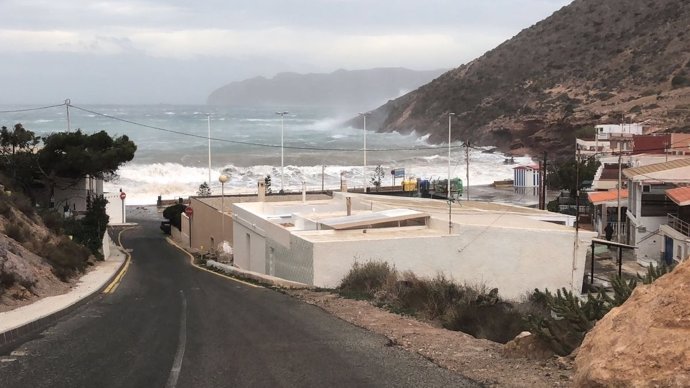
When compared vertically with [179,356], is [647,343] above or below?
above

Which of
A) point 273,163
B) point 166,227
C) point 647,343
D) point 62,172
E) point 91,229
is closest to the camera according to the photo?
point 647,343

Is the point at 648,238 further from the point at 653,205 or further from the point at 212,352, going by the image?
the point at 212,352

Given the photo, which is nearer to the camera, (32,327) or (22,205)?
(32,327)

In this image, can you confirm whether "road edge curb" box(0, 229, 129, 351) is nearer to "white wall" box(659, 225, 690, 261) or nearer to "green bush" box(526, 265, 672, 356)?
"green bush" box(526, 265, 672, 356)

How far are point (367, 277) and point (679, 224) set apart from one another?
16651 mm

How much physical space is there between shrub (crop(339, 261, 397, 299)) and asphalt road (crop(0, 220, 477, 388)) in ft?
8.70

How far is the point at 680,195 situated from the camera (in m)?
28.4

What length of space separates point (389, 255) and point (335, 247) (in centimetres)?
Answer: 173

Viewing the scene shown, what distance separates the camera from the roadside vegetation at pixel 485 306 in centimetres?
898

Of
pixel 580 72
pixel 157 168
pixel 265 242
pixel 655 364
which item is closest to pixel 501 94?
pixel 580 72

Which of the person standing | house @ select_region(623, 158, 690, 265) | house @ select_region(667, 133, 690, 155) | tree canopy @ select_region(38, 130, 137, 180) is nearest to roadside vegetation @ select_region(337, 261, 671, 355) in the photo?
house @ select_region(623, 158, 690, 265)

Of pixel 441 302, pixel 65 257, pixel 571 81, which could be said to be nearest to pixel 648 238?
pixel 441 302

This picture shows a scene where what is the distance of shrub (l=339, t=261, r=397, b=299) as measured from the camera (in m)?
18.0

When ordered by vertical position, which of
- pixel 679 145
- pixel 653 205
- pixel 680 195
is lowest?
pixel 653 205
